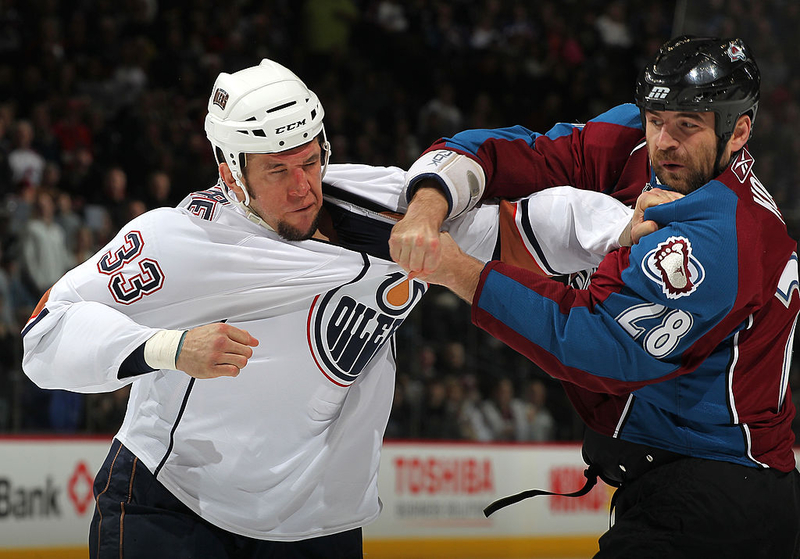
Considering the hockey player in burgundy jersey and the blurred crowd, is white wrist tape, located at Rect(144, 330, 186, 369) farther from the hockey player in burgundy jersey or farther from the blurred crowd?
the blurred crowd

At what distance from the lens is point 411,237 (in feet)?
7.25

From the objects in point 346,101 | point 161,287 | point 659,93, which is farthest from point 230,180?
point 346,101

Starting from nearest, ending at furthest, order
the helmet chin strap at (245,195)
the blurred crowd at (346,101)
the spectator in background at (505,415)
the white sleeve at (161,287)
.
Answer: the white sleeve at (161,287), the helmet chin strap at (245,195), the blurred crowd at (346,101), the spectator in background at (505,415)

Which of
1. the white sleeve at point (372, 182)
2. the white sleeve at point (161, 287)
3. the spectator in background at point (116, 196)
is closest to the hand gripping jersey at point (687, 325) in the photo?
the white sleeve at point (372, 182)

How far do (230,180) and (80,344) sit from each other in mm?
594

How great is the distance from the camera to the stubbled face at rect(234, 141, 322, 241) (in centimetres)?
249

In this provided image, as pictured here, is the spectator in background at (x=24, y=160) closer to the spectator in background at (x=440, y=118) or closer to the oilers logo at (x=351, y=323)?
the spectator in background at (x=440, y=118)

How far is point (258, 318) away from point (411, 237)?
0.57m

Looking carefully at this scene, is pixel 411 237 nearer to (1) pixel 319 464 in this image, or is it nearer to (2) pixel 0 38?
(1) pixel 319 464

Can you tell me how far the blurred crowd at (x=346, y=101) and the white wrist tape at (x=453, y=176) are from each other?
2.27 metres

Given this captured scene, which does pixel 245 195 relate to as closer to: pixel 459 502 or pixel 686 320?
pixel 686 320

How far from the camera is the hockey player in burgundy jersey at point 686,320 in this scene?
2.10 meters

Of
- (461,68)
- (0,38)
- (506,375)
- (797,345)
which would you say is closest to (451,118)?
(461,68)

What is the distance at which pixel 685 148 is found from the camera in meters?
2.21
